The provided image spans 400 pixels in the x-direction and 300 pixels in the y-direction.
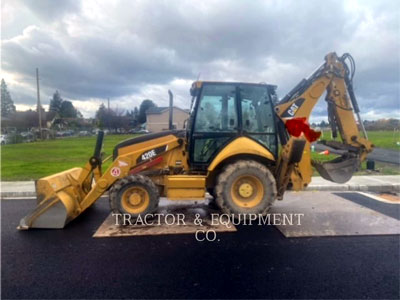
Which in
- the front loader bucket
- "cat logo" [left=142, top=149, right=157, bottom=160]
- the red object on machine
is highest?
the red object on machine

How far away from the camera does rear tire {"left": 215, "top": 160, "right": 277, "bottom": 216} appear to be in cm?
453

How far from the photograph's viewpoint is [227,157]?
463 cm

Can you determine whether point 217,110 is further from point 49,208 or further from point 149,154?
point 49,208

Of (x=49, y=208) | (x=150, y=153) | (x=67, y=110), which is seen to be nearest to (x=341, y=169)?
(x=150, y=153)

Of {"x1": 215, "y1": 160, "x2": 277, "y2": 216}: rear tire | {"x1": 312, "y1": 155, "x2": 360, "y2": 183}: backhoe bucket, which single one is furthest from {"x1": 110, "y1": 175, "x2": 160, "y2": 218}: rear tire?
{"x1": 312, "y1": 155, "x2": 360, "y2": 183}: backhoe bucket

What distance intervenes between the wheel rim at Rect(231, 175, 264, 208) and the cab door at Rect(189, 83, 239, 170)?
722mm

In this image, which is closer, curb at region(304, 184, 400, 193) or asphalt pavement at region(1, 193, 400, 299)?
asphalt pavement at region(1, 193, 400, 299)

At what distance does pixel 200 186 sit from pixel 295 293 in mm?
2375

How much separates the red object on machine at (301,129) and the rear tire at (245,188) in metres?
1.06

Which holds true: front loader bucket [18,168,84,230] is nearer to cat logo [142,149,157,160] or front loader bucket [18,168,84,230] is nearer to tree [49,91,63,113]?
cat logo [142,149,157,160]

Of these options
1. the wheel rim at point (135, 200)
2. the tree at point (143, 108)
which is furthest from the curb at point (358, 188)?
the tree at point (143, 108)

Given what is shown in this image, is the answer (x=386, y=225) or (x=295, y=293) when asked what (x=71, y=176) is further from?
(x=386, y=225)

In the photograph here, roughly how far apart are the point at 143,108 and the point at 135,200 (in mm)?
64857

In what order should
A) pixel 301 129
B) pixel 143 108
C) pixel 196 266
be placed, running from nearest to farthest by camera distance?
pixel 196 266, pixel 301 129, pixel 143 108
